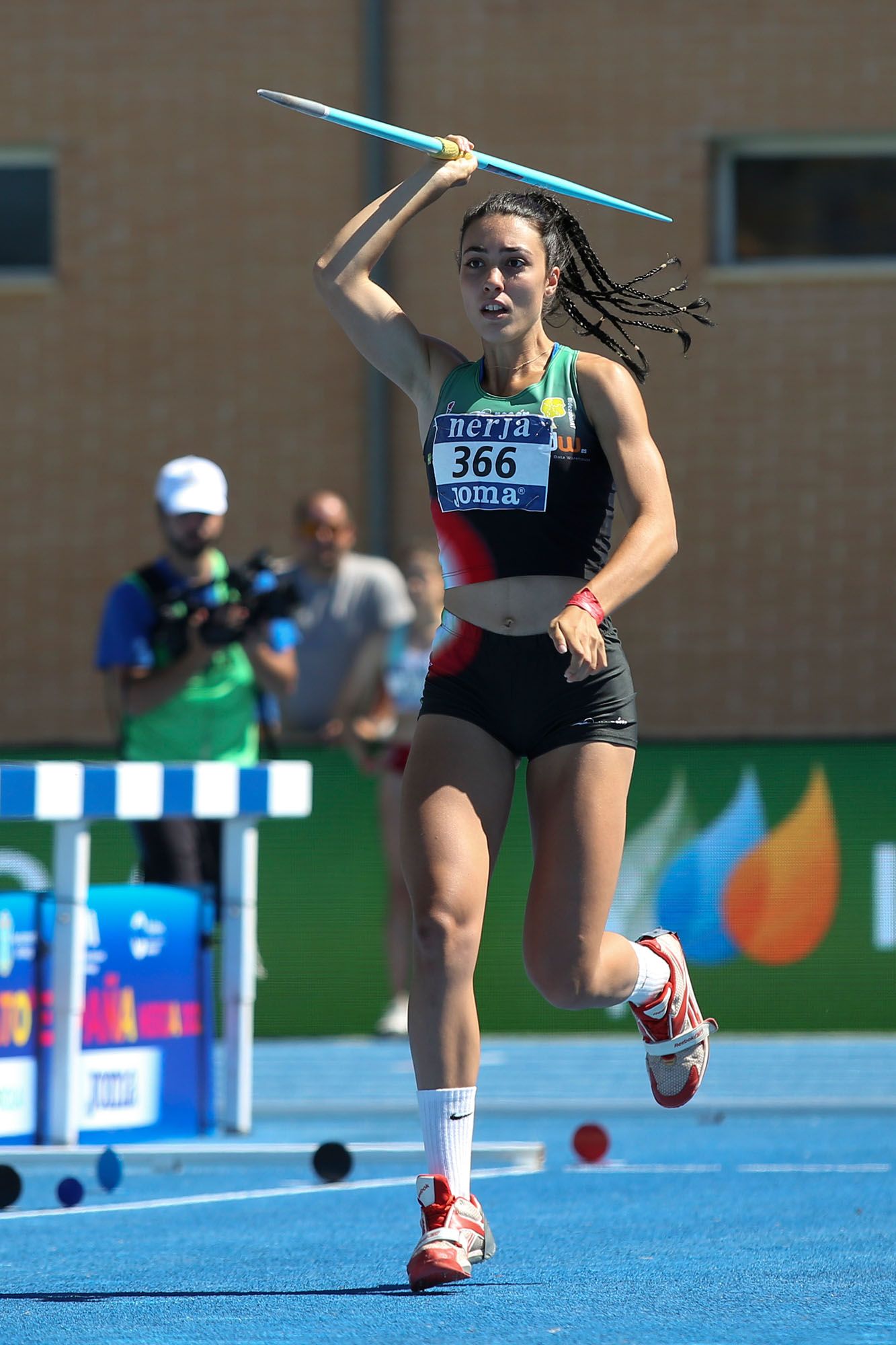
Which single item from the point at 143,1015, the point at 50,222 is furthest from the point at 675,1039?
the point at 50,222

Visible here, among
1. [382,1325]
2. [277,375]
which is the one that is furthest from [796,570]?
[382,1325]

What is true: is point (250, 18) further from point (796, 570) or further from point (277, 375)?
point (796, 570)

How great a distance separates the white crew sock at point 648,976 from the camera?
16.9ft

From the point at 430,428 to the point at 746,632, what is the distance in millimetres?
9373

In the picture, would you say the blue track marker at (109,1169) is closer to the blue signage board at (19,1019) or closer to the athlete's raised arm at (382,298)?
the blue signage board at (19,1019)

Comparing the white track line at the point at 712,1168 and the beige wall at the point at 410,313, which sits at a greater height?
the beige wall at the point at 410,313

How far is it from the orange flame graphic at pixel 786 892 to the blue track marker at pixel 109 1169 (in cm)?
467

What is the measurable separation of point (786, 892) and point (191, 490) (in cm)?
360

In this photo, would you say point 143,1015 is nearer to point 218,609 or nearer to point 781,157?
point 218,609

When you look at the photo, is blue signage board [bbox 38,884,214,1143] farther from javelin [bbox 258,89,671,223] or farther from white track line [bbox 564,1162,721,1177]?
javelin [bbox 258,89,671,223]

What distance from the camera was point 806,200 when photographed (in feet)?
47.5

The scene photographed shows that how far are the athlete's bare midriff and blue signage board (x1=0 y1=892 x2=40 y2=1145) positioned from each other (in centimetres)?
261

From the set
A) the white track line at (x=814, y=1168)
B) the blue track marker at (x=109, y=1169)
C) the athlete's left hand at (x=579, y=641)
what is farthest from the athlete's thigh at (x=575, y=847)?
the white track line at (x=814, y=1168)

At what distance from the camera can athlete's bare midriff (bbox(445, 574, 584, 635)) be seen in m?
4.80
